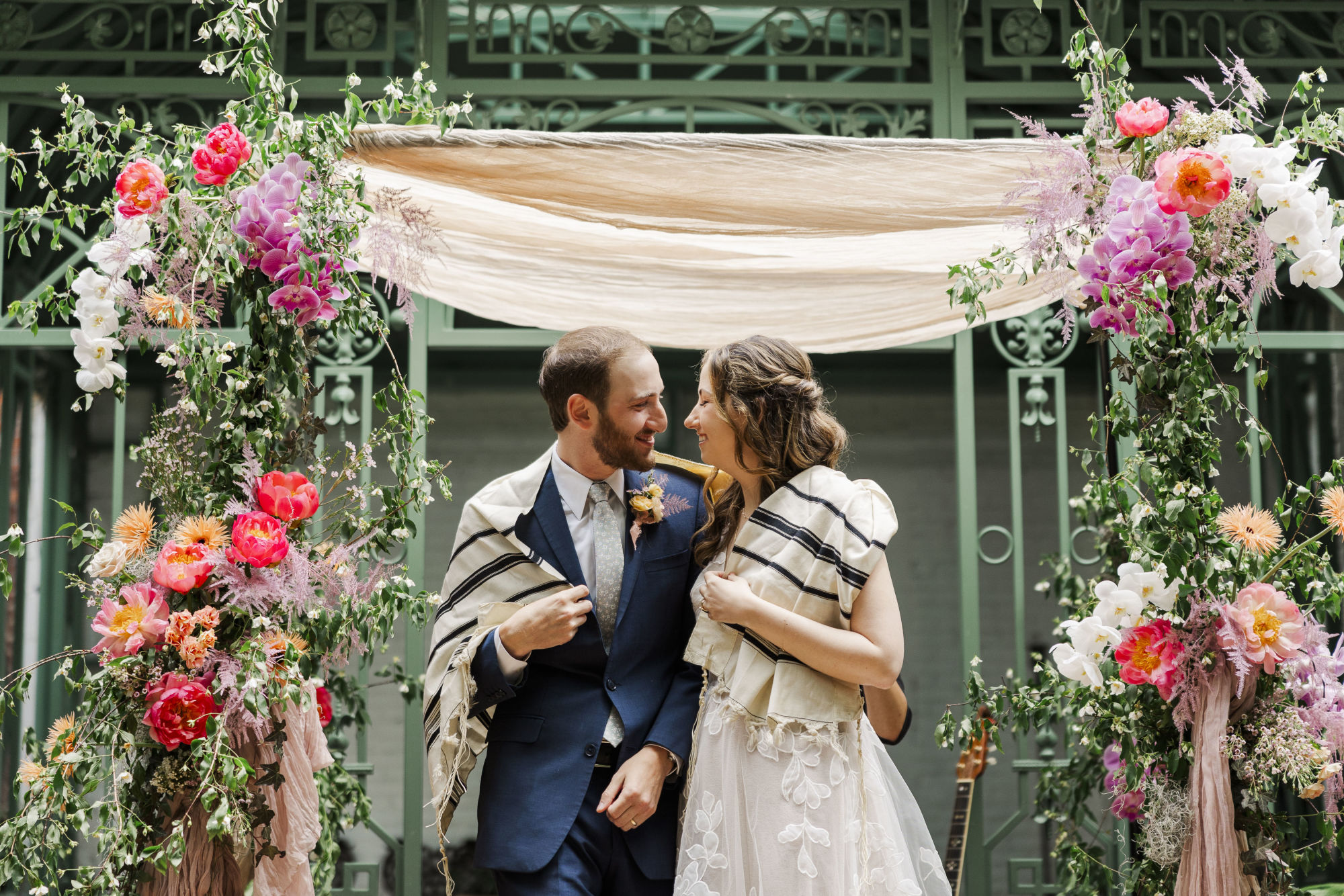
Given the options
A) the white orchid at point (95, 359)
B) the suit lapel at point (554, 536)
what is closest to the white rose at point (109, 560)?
the white orchid at point (95, 359)

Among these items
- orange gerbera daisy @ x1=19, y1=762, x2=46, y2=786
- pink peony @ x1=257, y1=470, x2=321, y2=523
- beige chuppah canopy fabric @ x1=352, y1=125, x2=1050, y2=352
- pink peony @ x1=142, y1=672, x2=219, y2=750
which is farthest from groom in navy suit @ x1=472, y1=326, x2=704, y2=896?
orange gerbera daisy @ x1=19, y1=762, x2=46, y2=786

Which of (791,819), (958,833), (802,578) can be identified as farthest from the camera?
(958,833)

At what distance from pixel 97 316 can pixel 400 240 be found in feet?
2.33

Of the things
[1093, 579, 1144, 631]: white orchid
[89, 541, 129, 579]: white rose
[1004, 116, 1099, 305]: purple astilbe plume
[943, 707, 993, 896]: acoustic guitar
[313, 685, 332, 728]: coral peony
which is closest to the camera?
[89, 541, 129, 579]: white rose

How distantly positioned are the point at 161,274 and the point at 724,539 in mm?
1402

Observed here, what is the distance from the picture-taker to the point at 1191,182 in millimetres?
2717

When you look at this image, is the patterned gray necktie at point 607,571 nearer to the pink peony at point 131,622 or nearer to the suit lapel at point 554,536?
the suit lapel at point 554,536

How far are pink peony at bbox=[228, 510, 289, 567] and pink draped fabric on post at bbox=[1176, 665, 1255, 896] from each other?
2.03m

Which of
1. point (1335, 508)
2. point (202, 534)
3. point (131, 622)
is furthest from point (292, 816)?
point (1335, 508)

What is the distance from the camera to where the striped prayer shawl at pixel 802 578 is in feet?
8.46

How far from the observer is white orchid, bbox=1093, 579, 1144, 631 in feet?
9.23

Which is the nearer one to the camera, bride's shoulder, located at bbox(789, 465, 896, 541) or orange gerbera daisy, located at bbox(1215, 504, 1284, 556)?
bride's shoulder, located at bbox(789, 465, 896, 541)

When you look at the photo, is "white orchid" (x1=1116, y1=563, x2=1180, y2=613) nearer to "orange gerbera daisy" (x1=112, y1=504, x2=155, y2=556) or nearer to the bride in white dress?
the bride in white dress

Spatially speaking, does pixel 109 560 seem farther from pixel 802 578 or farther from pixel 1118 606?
pixel 1118 606
